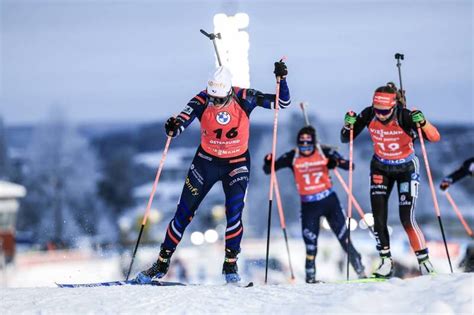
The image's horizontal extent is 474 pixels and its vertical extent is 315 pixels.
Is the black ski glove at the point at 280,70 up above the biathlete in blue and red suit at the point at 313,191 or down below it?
above

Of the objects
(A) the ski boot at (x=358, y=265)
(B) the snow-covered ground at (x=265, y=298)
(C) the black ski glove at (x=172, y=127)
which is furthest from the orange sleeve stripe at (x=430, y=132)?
(A) the ski boot at (x=358, y=265)

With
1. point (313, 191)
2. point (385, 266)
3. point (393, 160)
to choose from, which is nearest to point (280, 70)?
point (393, 160)

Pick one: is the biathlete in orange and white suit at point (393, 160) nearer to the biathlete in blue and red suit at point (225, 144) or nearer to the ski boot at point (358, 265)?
the biathlete in blue and red suit at point (225, 144)

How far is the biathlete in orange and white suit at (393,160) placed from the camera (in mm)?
11742

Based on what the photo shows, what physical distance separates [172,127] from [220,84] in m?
0.75

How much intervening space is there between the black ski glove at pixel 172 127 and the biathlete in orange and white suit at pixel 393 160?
207 centimetres

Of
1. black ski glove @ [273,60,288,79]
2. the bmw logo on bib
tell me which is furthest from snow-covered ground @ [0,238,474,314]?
black ski glove @ [273,60,288,79]

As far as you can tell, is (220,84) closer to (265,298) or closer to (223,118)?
(223,118)

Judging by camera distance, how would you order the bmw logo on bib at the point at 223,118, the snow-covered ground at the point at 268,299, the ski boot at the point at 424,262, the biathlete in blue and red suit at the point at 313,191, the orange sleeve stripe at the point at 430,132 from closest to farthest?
the snow-covered ground at the point at 268,299 → the orange sleeve stripe at the point at 430,132 → the bmw logo on bib at the point at 223,118 → the ski boot at the point at 424,262 → the biathlete in blue and red suit at the point at 313,191

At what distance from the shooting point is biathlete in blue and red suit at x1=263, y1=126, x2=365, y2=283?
563 inches

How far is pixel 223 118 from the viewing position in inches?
460

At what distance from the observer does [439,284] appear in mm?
10000

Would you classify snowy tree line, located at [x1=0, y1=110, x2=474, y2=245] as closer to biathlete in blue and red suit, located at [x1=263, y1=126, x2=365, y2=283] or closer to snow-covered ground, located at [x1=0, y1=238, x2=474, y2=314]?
biathlete in blue and red suit, located at [x1=263, y1=126, x2=365, y2=283]

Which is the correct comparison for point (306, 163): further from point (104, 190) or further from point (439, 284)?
point (104, 190)
